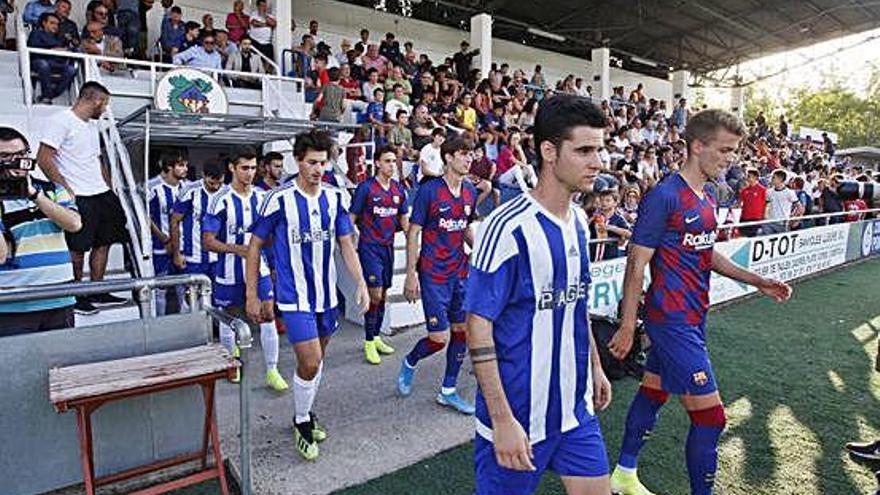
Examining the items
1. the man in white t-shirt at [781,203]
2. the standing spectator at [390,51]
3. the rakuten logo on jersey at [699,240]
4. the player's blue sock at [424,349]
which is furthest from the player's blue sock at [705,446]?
the standing spectator at [390,51]

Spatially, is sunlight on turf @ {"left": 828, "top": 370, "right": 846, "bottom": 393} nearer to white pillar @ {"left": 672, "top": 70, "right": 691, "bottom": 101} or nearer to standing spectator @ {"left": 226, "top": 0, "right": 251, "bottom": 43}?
standing spectator @ {"left": 226, "top": 0, "right": 251, "bottom": 43}

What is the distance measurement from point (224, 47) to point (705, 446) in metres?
10.8

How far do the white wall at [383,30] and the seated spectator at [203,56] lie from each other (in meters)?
2.55

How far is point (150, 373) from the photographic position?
2.89 m

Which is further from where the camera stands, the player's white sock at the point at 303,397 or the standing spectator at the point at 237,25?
the standing spectator at the point at 237,25

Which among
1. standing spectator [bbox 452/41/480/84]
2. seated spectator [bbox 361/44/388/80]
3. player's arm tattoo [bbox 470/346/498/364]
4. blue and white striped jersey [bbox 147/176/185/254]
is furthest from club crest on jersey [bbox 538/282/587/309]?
standing spectator [bbox 452/41/480/84]

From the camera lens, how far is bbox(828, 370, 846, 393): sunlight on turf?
16.8ft

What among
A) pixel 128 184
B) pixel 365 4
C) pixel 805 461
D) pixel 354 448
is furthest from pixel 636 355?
pixel 365 4

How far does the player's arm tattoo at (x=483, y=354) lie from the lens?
1878 millimetres

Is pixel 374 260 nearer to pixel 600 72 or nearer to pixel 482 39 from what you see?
pixel 482 39

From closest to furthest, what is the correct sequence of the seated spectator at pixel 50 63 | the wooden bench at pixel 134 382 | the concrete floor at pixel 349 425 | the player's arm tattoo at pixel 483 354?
the player's arm tattoo at pixel 483 354, the wooden bench at pixel 134 382, the concrete floor at pixel 349 425, the seated spectator at pixel 50 63

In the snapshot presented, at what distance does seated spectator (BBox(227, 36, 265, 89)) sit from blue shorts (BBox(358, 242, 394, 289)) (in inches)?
258

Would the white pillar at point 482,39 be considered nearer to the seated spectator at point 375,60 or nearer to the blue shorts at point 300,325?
the seated spectator at point 375,60

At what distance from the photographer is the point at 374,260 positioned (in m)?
5.76
